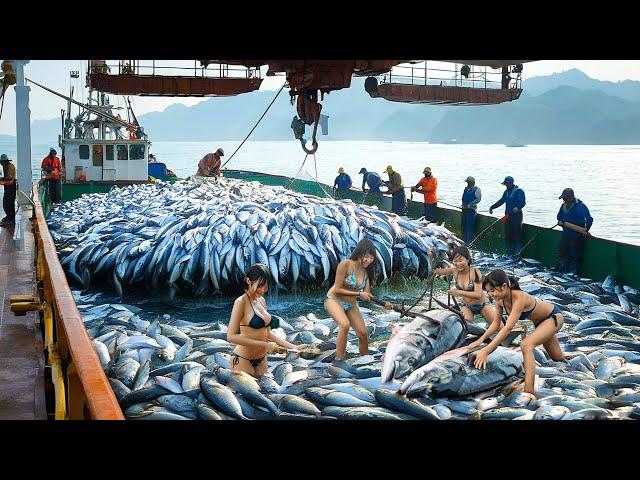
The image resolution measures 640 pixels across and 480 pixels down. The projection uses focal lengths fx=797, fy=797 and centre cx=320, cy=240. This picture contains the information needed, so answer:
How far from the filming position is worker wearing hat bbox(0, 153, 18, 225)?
13015 millimetres

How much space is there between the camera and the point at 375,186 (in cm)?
1599

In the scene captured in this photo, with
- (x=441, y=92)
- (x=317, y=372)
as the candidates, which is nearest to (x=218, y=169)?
(x=441, y=92)

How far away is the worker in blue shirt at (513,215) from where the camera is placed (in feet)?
37.6

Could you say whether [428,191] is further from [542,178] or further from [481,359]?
[542,178]

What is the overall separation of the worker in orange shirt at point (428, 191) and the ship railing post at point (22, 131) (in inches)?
277

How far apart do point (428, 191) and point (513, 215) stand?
2.16m

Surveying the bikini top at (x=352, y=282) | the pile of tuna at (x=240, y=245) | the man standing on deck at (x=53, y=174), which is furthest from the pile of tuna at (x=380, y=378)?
the man standing on deck at (x=53, y=174)

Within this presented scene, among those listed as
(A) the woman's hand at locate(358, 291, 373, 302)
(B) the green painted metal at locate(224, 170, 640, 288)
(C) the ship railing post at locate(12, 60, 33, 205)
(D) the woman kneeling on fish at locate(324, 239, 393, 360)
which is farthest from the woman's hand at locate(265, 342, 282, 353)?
(C) the ship railing post at locate(12, 60, 33, 205)

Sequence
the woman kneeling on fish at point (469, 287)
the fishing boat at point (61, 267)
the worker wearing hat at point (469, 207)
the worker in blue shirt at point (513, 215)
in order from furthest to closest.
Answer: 1. the worker wearing hat at point (469, 207)
2. the worker in blue shirt at point (513, 215)
3. the woman kneeling on fish at point (469, 287)
4. the fishing boat at point (61, 267)

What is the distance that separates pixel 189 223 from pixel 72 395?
20.3ft

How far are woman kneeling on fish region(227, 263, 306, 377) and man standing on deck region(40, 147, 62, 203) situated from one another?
1037 cm

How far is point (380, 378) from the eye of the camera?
22.1ft

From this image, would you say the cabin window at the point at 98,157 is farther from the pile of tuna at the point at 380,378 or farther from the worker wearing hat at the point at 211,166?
the pile of tuna at the point at 380,378

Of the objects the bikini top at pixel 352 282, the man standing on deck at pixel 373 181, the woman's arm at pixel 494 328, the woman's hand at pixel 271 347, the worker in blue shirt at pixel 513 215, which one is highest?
the man standing on deck at pixel 373 181
